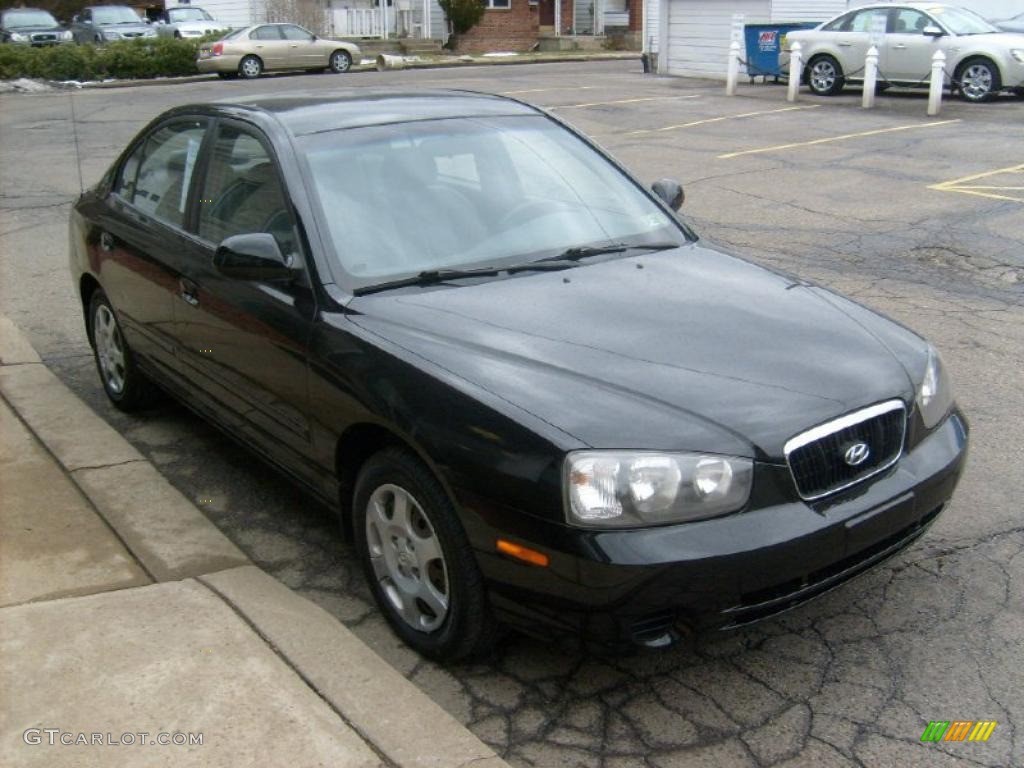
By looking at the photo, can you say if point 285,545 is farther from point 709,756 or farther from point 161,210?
point 709,756

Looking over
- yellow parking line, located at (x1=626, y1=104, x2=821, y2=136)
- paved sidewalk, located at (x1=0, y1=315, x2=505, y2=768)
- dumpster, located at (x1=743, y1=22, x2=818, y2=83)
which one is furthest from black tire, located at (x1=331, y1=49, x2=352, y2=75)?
paved sidewalk, located at (x1=0, y1=315, x2=505, y2=768)

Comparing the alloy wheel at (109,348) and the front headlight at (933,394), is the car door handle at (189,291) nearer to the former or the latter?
the alloy wheel at (109,348)

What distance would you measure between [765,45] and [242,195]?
2099 cm

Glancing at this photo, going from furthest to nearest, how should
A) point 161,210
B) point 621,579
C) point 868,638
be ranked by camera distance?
point 161,210, point 868,638, point 621,579

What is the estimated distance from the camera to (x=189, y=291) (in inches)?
189

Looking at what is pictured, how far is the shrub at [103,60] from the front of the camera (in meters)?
30.2

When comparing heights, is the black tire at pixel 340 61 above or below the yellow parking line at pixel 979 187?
above

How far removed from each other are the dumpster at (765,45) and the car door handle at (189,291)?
20437mm

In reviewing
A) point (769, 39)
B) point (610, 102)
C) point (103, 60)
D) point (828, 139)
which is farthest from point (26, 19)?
point (828, 139)

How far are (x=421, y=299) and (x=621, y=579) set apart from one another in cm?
132

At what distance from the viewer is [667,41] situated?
27672mm

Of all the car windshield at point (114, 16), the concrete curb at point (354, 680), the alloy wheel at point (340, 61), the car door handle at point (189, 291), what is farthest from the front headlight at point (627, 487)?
the car windshield at point (114, 16)

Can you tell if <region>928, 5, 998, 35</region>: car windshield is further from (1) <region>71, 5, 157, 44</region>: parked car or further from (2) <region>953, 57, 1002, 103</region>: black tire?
(1) <region>71, 5, 157, 44</region>: parked car

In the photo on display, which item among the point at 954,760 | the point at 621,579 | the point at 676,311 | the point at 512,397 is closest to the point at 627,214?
the point at 676,311
